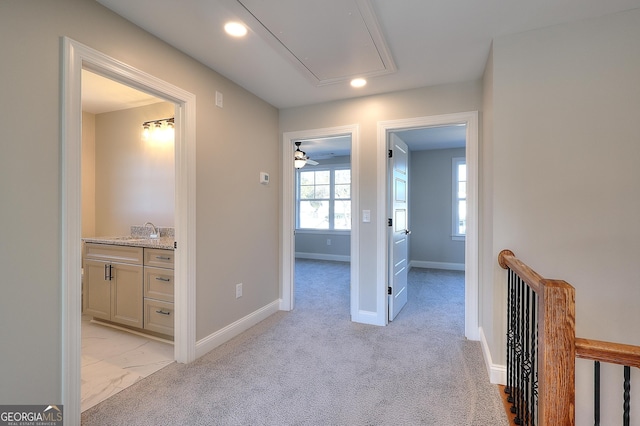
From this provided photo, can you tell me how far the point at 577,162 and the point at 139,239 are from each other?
388 centimetres

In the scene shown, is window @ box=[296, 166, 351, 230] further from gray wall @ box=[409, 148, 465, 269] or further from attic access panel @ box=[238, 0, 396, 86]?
attic access panel @ box=[238, 0, 396, 86]

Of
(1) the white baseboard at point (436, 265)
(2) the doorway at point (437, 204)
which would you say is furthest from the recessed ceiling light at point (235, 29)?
(1) the white baseboard at point (436, 265)

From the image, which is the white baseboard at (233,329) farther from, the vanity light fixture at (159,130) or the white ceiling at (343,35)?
the white ceiling at (343,35)

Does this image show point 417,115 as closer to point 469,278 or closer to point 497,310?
point 469,278

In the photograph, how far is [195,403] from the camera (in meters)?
1.85

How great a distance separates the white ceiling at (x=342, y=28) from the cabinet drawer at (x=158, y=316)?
2116 mm

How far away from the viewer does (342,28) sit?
6.31ft

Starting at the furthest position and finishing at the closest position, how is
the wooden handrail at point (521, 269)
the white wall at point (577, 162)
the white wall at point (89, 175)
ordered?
the white wall at point (89, 175) < the white wall at point (577, 162) < the wooden handrail at point (521, 269)

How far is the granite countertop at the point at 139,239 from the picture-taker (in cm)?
282

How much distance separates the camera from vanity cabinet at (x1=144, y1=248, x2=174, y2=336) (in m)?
2.61

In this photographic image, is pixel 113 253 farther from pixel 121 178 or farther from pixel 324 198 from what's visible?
pixel 324 198

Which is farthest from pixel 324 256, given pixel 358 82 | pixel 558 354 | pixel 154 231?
pixel 558 354

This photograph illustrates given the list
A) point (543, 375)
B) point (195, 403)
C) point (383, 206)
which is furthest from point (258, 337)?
point (543, 375)

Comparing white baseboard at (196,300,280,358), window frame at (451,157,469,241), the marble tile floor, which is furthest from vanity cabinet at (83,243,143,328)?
window frame at (451,157,469,241)
